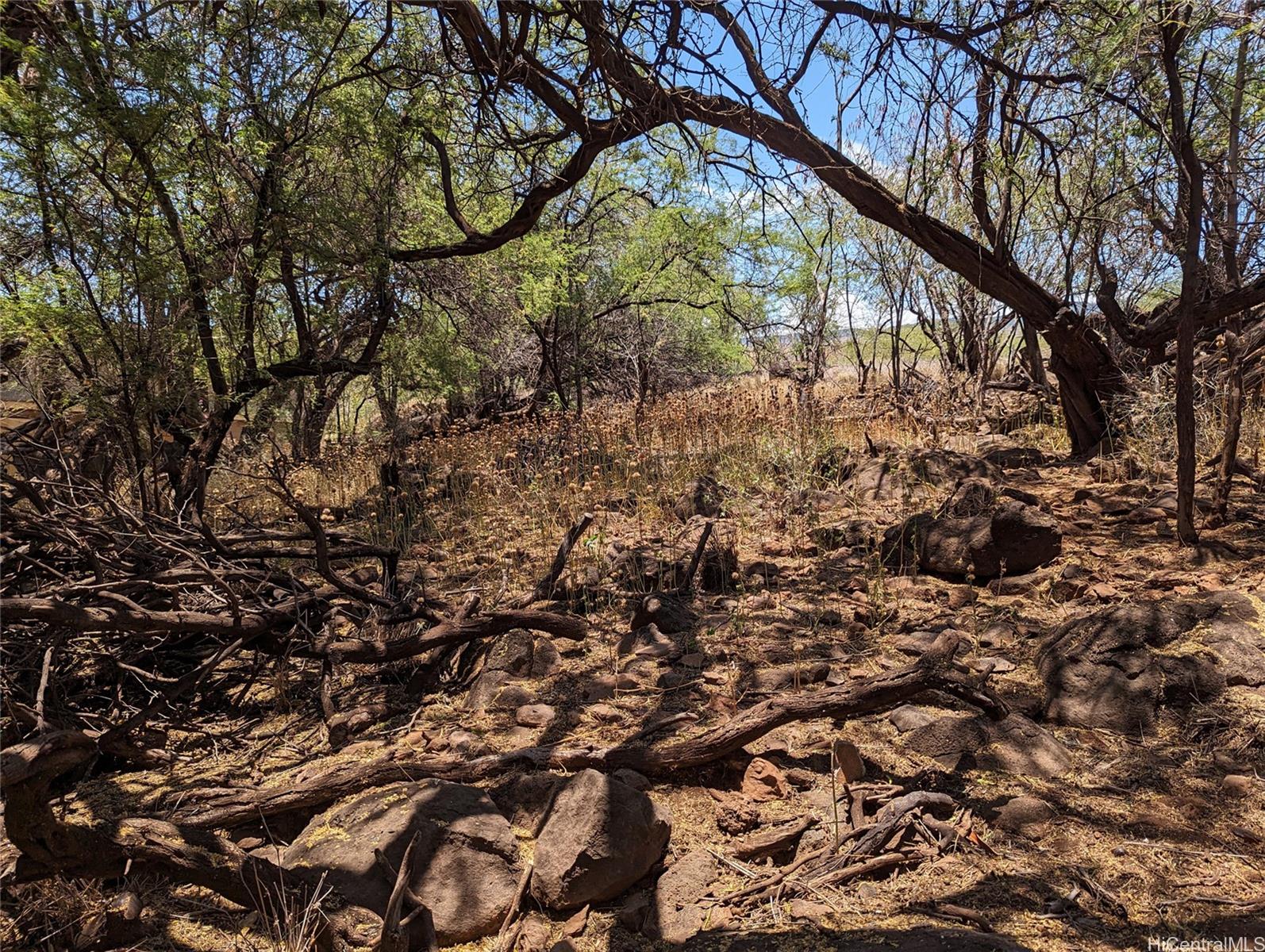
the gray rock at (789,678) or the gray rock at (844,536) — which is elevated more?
the gray rock at (844,536)

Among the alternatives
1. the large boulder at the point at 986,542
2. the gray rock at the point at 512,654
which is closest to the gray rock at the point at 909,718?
the large boulder at the point at 986,542

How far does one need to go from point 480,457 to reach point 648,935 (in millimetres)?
5646

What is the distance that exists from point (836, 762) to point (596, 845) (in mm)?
950

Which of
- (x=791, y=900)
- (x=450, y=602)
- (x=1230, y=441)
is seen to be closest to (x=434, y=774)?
(x=791, y=900)

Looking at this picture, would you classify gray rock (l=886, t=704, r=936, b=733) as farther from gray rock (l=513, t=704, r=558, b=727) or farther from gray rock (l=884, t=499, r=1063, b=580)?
gray rock (l=884, t=499, r=1063, b=580)

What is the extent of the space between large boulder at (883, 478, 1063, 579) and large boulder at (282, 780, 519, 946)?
3229 mm

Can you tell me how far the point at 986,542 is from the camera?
4.45 m

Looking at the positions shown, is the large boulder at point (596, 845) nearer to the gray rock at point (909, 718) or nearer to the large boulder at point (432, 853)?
the large boulder at point (432, 853)

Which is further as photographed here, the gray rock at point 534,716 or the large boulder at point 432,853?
the gray rock at point 534,716

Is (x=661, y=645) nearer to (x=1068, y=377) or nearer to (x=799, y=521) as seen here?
(x=799, y=521)

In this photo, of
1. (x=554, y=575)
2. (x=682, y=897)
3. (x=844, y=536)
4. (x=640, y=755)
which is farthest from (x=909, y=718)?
(x=844, y=536)

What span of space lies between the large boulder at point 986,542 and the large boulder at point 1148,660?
1067 mm

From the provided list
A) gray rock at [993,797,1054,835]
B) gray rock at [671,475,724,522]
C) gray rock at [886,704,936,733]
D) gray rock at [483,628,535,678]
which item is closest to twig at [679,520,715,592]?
gray rock at [671,475,724,522]

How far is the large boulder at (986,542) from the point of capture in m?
4.41
